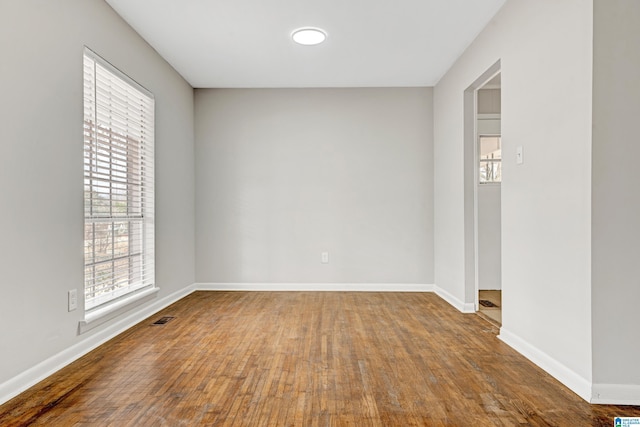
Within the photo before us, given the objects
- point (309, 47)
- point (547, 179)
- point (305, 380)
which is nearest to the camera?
point (305, 380)

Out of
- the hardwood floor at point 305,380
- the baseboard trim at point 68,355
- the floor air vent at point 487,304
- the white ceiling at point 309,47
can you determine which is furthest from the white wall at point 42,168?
the floor air vent at point 487,304

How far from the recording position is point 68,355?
236cm

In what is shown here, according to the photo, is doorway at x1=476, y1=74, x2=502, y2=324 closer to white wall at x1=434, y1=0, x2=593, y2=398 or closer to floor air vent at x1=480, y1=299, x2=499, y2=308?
floor air vent at x1=480, y1=299, x2=499, y2=308

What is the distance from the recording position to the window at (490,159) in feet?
14.6

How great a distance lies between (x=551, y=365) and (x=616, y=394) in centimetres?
35

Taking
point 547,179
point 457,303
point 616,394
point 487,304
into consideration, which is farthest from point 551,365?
point 487,304

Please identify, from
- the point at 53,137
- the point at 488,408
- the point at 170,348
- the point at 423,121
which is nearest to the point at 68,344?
the point at 170,348

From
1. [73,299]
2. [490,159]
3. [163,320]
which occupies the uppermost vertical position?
A: [490,159]

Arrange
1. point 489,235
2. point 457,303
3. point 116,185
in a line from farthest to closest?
point 489,235
point 457,303
point 116,185

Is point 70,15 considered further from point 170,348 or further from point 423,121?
point 423,121

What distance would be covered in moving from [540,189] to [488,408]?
132 centimetres

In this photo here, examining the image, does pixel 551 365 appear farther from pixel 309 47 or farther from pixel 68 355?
pixel 309 47

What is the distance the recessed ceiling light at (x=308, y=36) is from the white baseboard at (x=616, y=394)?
307 cm

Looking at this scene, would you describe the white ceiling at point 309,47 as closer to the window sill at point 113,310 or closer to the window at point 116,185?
the window at point 116,185
